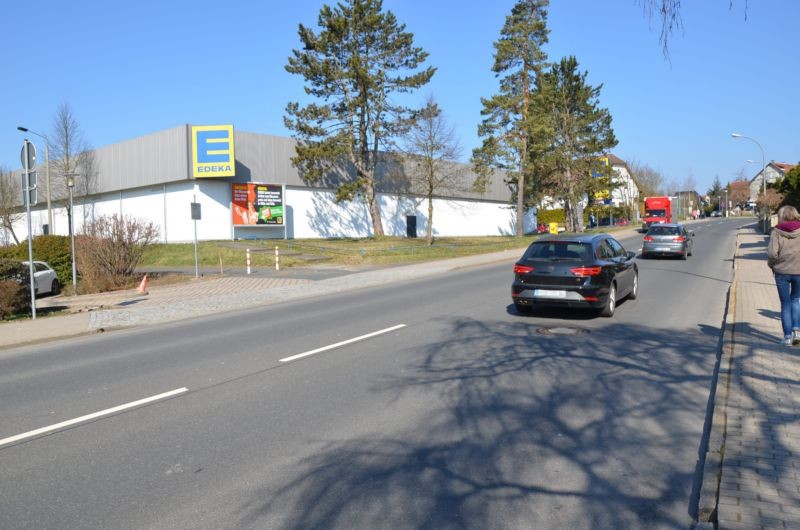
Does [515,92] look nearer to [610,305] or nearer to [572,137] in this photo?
[572,137]

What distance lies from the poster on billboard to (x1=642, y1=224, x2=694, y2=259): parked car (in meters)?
23.1

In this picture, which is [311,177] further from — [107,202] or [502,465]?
[502,465]

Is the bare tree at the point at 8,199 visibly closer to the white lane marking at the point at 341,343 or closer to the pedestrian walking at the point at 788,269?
the white lane marking at the point at 341,343

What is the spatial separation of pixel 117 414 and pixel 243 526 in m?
2.92

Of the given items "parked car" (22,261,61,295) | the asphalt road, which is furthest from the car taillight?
"parked car" (22,261,61,295)

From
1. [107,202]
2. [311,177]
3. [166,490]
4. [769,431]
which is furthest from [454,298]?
[107,202]

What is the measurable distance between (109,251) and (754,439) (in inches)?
811

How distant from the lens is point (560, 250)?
11117 millimetres

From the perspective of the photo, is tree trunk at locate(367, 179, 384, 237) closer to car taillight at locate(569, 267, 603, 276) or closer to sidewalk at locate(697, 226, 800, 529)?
car taillight at locate(569, 267, 603, 276)

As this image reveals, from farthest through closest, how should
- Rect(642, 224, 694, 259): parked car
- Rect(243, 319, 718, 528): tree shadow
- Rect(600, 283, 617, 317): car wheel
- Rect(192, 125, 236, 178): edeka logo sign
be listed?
1. Rect(192, 125, 236, 178): edeka logo sign
2. Rect(642, 224, 694, 259): parked car
3. Rect(600, 283, 617, 317): car wheel
4. Rect(243, 319, 718, 528): tree shadow

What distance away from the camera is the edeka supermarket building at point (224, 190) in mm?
36594

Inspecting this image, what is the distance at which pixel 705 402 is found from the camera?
231 inches

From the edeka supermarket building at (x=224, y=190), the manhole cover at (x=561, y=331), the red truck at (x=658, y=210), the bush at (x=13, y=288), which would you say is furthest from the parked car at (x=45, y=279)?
the red truck at (x=658, y=210)

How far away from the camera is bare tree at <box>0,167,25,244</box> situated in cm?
4194
